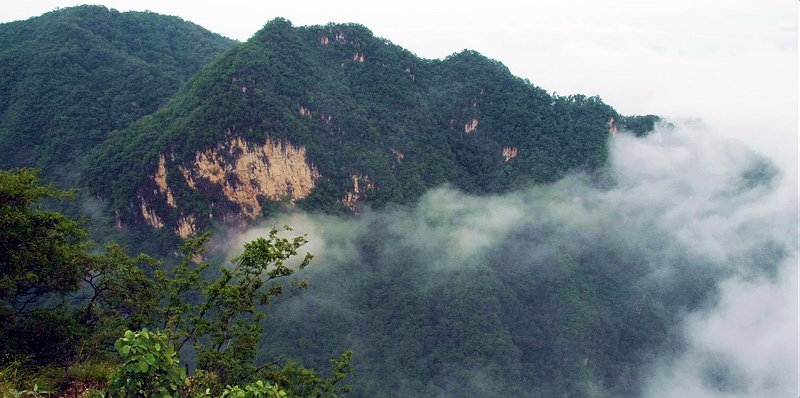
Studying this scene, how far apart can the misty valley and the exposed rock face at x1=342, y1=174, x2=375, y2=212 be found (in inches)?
10.6

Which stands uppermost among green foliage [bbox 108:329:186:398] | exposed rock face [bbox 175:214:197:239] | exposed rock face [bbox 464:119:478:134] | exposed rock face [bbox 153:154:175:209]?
exposed rock face [bbox 464:119:478:134]

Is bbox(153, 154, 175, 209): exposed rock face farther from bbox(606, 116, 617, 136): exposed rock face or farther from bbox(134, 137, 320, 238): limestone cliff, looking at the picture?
bbox(606, 116, 617, 136): exposed rock face

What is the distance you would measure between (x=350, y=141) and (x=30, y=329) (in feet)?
175

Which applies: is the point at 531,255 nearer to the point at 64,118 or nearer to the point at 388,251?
the point at 388,251

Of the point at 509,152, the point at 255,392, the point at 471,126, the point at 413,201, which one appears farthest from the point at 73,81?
the point at 255,392

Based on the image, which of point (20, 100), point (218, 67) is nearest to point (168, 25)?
point (20, 100)

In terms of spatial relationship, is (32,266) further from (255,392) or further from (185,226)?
(185,226)

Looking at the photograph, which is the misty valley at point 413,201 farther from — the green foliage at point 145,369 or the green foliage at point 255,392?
the green foliage at point 255,392

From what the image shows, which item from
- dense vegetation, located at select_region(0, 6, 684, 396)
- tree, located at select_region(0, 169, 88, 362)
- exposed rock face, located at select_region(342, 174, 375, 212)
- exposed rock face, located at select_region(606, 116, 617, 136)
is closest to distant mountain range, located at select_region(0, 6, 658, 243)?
exposed rock face, located at select_region(342, 174, 375, 212)

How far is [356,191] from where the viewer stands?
63875 mm

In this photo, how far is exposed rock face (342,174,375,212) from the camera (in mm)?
63250

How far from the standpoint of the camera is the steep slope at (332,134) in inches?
2084

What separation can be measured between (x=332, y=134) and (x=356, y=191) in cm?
726

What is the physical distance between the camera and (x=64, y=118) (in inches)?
2469
